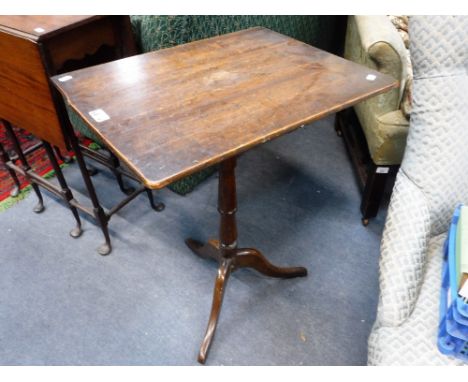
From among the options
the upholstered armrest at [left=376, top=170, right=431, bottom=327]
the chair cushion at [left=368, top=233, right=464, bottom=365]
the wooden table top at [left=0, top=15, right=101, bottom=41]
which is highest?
the wooden table top at [left=0, top=15, right=101, bottom=41]

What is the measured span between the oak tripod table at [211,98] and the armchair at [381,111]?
0.39m

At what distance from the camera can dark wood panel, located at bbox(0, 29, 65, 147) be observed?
3.76 feet

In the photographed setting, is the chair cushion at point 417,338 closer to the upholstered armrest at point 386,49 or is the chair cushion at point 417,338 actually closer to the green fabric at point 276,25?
the upholstered armrest at point 386,49

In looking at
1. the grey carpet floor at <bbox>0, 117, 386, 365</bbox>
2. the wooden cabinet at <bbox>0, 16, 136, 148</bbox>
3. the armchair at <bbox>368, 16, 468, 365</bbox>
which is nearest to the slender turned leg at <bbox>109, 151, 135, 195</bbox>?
the grey carpet floor at <bbox>0, 117, 386, 365</bbox>

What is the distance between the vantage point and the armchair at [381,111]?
1.40 meters

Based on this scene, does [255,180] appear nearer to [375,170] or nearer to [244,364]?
[375,170]

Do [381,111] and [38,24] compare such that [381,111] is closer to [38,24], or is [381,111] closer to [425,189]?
[425,189]

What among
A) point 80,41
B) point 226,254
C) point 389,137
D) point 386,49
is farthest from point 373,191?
point 80,41

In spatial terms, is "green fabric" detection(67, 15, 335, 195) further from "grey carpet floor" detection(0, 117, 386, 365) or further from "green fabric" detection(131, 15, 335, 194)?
"grey carpet floor" detection(0, 117, 386, 365)

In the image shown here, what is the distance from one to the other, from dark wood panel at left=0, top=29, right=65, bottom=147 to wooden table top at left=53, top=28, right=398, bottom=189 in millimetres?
201

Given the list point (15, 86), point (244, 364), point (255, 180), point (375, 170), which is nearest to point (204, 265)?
point (244, 364)

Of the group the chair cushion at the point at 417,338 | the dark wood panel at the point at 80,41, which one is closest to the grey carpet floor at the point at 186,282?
the chair cushion at the point at 417,338

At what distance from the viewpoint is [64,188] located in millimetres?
1561

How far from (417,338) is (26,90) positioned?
51.2 inches
